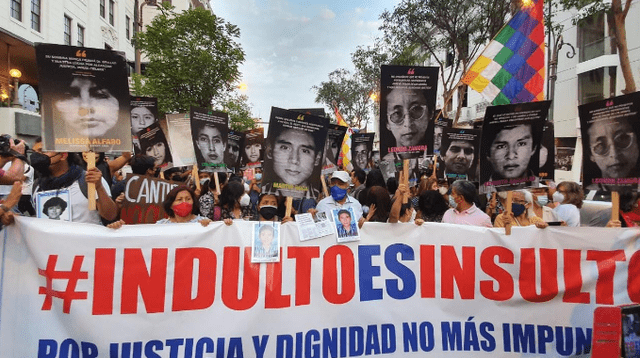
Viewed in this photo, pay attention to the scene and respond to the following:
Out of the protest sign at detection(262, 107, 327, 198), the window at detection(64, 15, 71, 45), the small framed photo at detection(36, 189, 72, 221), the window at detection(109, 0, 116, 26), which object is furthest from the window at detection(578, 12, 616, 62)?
the window at detection(109, 0, 116, 26)

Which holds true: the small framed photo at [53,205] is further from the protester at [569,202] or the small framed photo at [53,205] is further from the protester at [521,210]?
the protester at [569,202]

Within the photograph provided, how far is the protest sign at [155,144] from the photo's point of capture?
20.5 ft

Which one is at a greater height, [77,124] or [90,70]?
[90,70]

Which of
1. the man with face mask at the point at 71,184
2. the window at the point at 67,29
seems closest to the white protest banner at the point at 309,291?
the man with face mask at the point at 71,184

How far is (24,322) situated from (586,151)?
468 cm

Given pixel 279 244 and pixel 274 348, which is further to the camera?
pixel 279 244

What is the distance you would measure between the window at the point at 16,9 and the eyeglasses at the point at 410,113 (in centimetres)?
1999

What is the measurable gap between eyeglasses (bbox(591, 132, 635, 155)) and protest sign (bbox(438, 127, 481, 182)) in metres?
3.49

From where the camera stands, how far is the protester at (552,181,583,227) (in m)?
A: 5.13

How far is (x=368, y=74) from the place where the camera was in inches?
1151

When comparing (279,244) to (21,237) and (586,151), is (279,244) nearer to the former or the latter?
(21,237)

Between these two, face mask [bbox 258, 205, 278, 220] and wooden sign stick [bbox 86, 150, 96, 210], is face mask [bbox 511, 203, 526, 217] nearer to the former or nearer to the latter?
face mask [bbox 258, 205, 278, 220]

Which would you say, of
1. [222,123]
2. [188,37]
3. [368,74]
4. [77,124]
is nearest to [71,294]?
[77,124]

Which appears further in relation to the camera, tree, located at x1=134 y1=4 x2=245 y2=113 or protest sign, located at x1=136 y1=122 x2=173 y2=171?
tree, located at x1=134 y1=4 x2=245 y2=113
